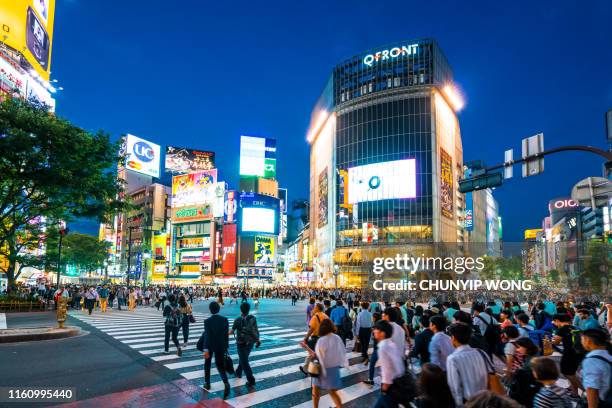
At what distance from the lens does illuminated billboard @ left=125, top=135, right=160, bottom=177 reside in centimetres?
10381

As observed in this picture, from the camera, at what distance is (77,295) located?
3412 centimetres

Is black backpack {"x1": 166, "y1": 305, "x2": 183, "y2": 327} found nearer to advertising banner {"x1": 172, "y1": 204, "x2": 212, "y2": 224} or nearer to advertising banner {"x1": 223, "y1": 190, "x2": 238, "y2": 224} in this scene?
advertising banner {"x1": 223, "y1": 190, "x2": 238, "y2": 224}

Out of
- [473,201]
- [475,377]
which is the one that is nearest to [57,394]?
[475,377]

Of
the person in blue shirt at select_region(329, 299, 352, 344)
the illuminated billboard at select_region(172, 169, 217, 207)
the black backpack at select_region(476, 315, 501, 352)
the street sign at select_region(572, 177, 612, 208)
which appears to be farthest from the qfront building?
the street sign at select_region(572, 177, 612, 208)

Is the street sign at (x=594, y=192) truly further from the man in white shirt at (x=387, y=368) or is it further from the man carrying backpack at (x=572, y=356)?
the man in white shirt at (x=387, y=368)

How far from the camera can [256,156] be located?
102 meters

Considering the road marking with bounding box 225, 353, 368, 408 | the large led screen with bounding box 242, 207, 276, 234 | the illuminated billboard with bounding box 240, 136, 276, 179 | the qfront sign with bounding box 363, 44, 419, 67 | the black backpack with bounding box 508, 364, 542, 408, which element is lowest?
the road marking with bounding box 225, 353, 368, 408

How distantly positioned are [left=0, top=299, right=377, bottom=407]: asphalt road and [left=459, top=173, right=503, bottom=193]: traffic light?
6360 millimetres

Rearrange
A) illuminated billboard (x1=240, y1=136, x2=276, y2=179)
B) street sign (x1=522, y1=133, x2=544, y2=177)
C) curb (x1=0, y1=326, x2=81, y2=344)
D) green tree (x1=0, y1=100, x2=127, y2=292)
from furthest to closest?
illuminated billboard (x1=240, y1=136, x2=276, y2=179) < green tree (x1=0, y1=100, x2=127, y2=292) < curb (x1=0, y1=326, x2=81, y2=344) < street sign (x1=522, y1=133, x2=544, y2=177)

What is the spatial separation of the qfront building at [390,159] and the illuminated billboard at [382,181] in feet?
0.53

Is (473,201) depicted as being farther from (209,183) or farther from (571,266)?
(209,183)

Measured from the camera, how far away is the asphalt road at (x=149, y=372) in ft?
26.1

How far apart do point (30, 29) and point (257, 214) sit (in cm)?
5196

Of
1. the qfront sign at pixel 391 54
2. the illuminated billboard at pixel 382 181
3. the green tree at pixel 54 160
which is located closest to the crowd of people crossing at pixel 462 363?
the green tree at pixel 54 160
